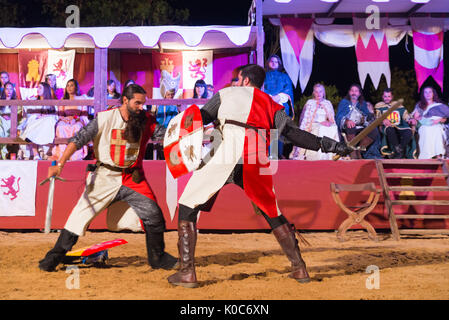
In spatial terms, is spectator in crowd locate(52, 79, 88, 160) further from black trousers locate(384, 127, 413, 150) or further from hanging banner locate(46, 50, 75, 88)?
black trousers locate(384, 127, 413, 150)

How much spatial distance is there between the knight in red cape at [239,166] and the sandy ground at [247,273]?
11.3 inches

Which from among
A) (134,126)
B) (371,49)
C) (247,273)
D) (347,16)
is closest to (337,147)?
(247,273)

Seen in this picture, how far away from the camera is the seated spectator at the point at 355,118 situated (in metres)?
8.14

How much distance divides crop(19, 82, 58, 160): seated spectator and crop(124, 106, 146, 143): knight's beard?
467 cm

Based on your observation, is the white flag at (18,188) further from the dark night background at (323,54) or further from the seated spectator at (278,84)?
the dark night background at (323,54)

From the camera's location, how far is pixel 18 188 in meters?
7.08

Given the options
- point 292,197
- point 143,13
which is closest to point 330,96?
point 143,13

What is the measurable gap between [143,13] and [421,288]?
15.7 meters

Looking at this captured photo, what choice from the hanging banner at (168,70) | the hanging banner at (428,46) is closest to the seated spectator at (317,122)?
the hanging banner at (428,46)

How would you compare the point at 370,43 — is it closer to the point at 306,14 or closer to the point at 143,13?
the point at 306,14

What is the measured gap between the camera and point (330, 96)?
77.0 feet

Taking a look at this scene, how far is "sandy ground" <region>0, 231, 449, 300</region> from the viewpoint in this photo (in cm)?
358

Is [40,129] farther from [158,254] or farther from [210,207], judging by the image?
[210,207]

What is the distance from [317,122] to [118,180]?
15.6 feet
